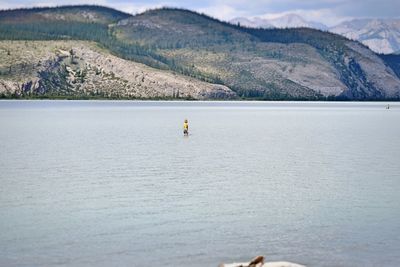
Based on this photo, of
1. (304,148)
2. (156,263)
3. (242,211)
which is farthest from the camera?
(304,148)

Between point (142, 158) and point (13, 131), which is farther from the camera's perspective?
point (13, 131)

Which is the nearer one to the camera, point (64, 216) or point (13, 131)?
point (64, 216)

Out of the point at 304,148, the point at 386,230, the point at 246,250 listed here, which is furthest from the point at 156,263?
the point at 304,148

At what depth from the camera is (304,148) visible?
6688cm

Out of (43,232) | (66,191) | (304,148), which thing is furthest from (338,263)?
(304,148)

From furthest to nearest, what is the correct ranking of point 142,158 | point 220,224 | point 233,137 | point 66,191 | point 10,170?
point 233,137, point 142,158, point 10,170, point 66,191, point 220,224

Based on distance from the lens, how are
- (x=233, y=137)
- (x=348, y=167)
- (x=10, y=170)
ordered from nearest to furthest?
(x=10, y=170)
(x=348, y=167)
(x=233, y=137)

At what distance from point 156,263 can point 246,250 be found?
3559 millimetres

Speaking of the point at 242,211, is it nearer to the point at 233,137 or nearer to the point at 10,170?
the point at 10,170

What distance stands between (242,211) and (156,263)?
31.0 feet

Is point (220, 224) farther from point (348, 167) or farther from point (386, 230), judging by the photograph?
A: point (348, 167)

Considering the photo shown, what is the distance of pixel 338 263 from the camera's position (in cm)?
2256

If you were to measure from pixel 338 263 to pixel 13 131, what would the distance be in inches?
2842

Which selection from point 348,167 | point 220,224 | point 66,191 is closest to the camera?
point 220,224
